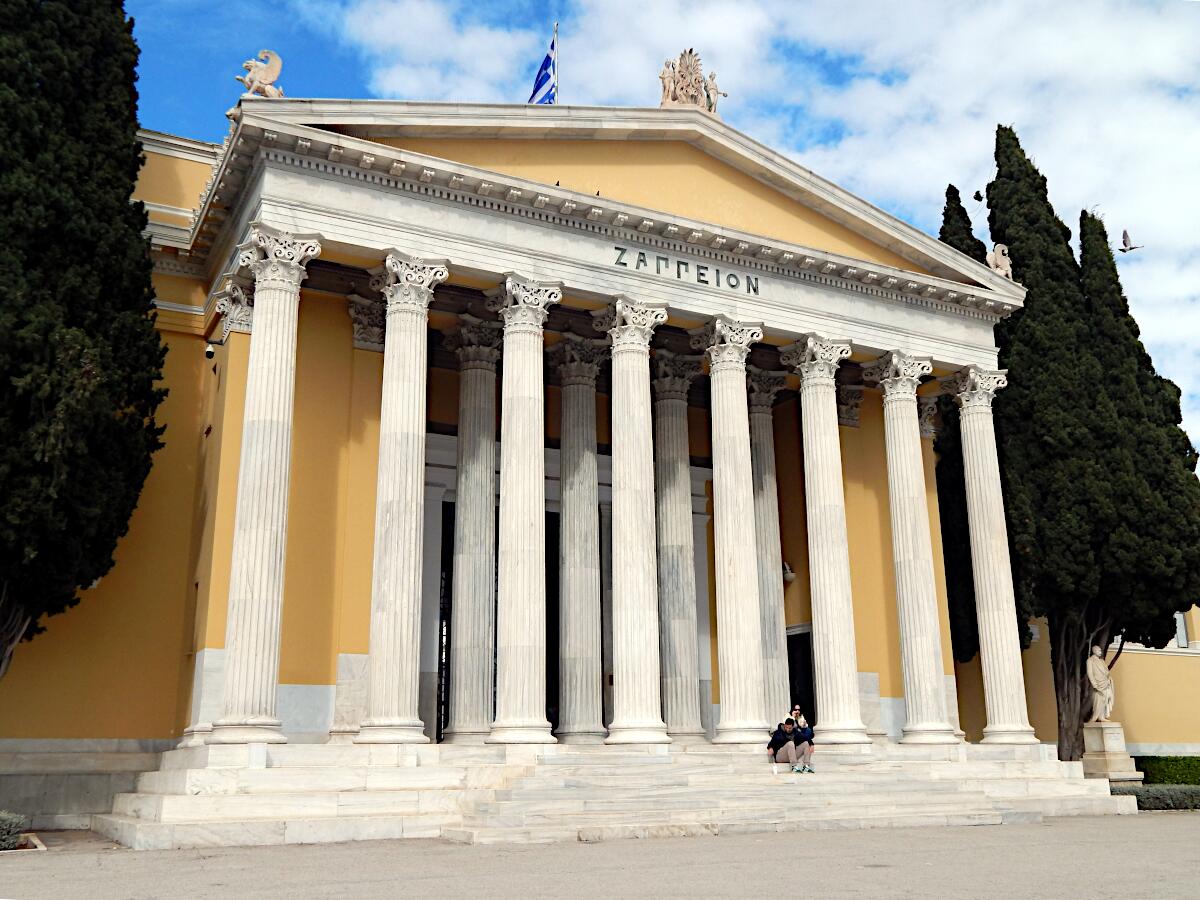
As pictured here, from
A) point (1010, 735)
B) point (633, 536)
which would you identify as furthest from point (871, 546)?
point (633, 536)

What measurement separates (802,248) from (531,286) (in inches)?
236

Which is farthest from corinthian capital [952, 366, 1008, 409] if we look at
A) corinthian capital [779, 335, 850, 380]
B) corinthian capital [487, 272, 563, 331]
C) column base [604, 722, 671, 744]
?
column base [604, 722, 671, 744]

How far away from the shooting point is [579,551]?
21.1 metres

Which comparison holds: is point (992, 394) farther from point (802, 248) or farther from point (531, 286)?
point (531, 286)

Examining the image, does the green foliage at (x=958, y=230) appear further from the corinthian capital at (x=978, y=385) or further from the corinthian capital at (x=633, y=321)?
the corinthian capital at (x=633, y=321)

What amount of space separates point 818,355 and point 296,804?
43.6 ft

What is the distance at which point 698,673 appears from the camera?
22641mm

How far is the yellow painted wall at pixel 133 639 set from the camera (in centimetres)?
1870

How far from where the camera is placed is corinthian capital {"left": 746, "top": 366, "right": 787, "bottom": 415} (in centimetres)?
2503

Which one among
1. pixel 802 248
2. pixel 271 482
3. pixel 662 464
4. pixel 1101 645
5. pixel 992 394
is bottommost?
pixel 1101 645

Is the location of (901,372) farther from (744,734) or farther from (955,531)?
(744,734)

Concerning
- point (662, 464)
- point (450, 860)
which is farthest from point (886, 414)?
point (450, 860)

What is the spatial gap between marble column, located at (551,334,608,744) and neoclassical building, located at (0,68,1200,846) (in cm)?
7

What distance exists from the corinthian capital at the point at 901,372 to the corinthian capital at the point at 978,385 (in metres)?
1.26
